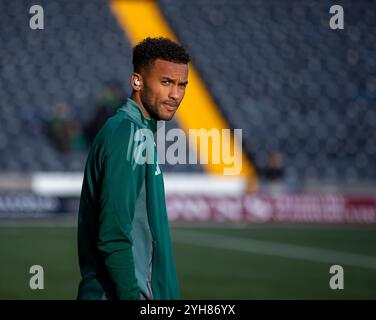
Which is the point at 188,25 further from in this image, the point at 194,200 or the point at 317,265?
the point at 317,265

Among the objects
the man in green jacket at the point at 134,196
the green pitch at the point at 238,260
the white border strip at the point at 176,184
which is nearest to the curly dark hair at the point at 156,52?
the man in green jacket at the point at 134,196

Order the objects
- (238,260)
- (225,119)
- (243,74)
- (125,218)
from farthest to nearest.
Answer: (243,74) → (225,119) → (238,260) → (125,218)

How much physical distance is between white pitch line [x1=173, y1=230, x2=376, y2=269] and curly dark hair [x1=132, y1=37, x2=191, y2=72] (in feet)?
28.5

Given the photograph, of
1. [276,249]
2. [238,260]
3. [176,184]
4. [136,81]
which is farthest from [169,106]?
[176,184]

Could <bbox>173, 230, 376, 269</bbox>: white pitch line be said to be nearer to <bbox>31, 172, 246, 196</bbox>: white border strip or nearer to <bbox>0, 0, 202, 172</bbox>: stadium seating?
<bbox>31, 172, 246, 196</bbox>: white border strip

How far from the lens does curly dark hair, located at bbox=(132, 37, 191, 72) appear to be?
125 inches

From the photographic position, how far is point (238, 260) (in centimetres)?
1209

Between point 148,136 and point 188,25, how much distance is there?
22.3 metres

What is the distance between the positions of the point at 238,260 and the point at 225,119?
12.0 meters

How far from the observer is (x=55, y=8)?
79.8ft

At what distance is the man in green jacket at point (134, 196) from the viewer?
2928 mm

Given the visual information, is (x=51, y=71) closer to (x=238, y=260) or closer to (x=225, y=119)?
(x=225, y=119)
